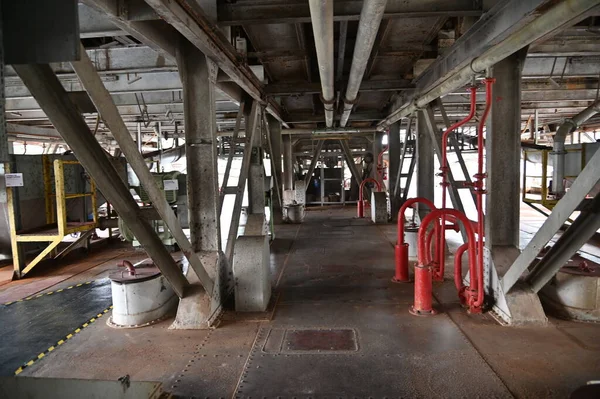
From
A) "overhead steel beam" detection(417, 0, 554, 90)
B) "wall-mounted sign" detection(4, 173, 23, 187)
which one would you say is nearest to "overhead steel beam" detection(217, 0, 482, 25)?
"overhead steel beam" detection(417, 0, 554, 90)

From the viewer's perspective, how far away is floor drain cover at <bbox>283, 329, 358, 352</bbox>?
157 inches

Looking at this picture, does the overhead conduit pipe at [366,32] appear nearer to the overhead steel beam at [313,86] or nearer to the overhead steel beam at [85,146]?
the overhead steel beam at [313,86]

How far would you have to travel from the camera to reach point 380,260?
7605mm

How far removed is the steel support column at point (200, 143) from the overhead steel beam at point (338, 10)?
0.61 meters

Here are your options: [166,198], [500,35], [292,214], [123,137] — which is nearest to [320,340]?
[123,137]

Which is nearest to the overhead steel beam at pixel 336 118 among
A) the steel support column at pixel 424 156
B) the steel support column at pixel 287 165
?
the steel support column at pixel 287 165

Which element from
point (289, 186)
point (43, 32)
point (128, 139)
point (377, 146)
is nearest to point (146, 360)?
point (128, 139)

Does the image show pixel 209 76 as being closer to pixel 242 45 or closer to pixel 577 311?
pixel 242 45

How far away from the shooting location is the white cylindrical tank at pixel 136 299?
15.4 ft

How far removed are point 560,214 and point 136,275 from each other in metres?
4.91

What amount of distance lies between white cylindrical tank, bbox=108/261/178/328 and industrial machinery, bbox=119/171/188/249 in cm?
355

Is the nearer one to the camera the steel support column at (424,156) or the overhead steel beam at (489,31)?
the overhead steel beam at (489,31)

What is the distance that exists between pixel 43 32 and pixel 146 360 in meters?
3.15

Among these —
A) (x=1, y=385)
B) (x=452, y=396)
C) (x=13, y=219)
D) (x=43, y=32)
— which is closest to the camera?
(x=43, y=32)
